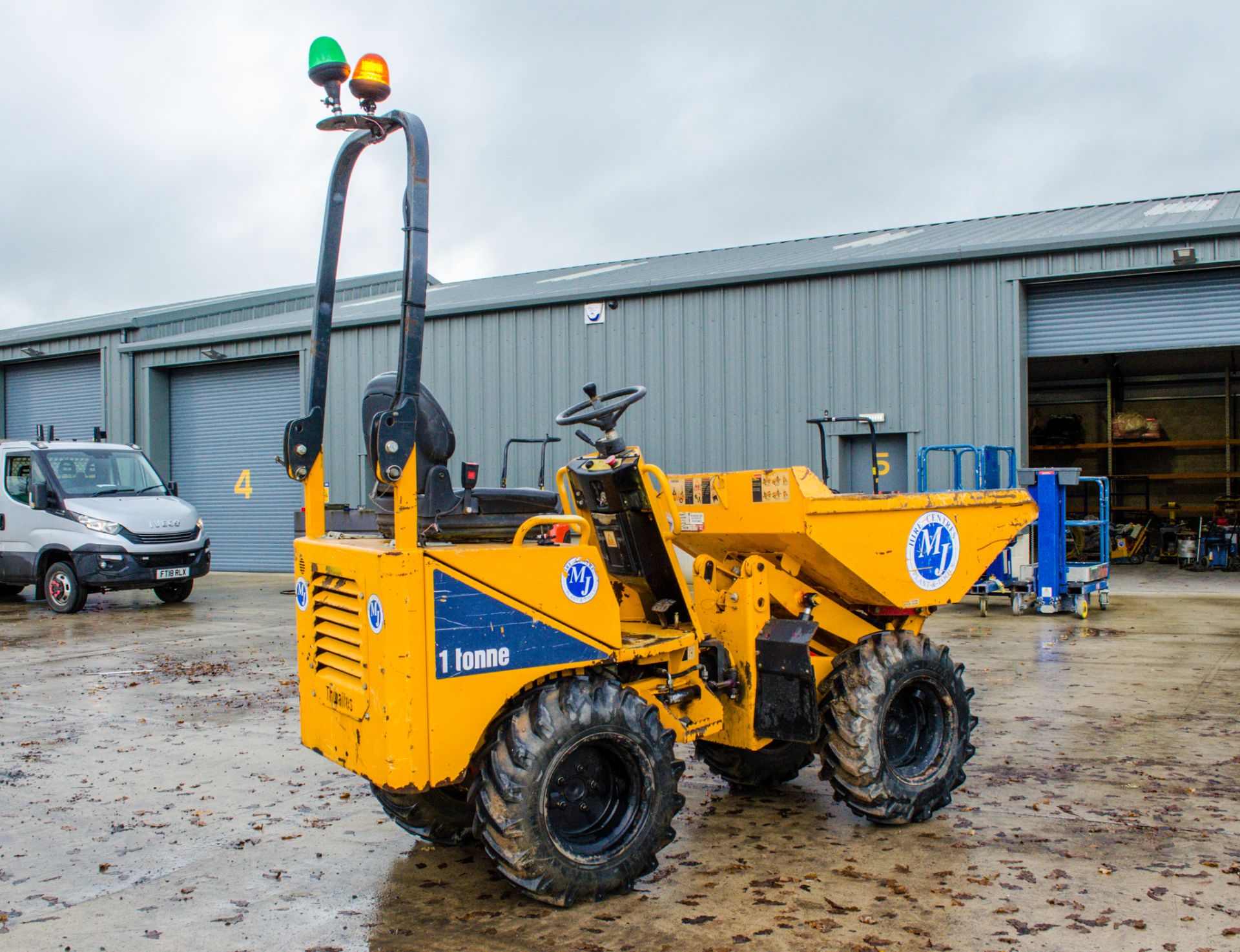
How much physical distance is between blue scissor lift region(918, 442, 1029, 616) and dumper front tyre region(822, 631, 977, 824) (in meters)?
7.26

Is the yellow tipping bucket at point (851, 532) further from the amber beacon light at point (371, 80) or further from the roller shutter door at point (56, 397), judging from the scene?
the roller shutter door at point (56, 397)

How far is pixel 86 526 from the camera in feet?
40.2

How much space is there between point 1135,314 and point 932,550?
1064 cm

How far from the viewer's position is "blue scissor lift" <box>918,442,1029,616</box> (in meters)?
11.6

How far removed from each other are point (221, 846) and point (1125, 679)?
243 inches

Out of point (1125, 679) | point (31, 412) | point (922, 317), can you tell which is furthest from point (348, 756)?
point (31, 412)

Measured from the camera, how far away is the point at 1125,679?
24.2ft

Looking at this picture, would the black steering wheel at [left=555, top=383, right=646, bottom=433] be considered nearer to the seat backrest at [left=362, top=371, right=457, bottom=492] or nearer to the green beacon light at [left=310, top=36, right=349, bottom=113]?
the seat backrest at [left=362, top=371, right=457, bottom=492]

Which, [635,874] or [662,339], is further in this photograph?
[662,339]

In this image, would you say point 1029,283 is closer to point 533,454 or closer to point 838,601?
point 533,454

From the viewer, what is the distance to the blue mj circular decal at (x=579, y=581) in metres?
3.56

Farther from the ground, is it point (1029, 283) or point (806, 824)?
point (1029, 283)

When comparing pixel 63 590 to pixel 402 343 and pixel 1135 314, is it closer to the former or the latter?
pixel 402 343

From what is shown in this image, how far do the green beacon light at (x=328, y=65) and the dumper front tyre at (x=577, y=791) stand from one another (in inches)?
81.9
